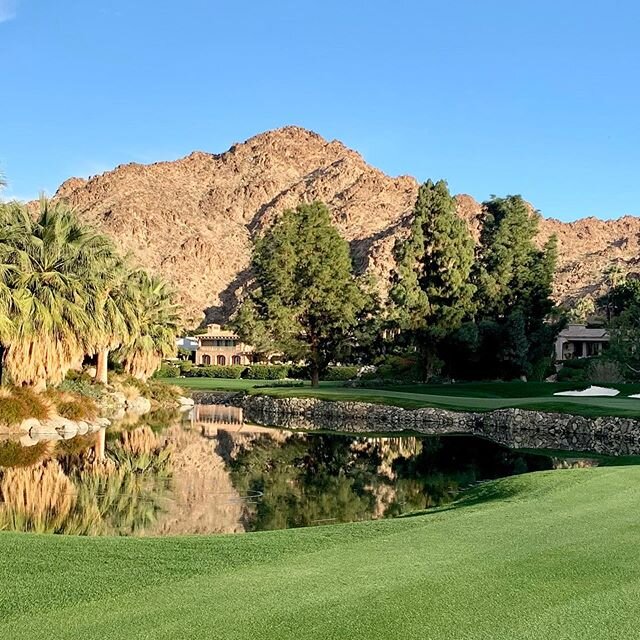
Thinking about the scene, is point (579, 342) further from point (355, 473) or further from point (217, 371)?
point (355, 473)

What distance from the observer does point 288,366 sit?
70.5 m

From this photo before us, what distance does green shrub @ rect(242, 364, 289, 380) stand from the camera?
69625 mm

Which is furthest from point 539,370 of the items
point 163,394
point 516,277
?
point 163,394

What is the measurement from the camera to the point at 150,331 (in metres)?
47.9

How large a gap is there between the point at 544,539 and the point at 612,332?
3989 cm

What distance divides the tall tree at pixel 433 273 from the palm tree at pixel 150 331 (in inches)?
572

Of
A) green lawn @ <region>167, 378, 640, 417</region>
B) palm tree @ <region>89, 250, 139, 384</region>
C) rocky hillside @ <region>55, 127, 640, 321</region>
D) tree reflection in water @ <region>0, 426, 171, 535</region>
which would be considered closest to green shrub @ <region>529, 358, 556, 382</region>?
green lawn @ <region>167, 378, 640, 417</region>

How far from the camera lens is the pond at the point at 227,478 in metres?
13.2

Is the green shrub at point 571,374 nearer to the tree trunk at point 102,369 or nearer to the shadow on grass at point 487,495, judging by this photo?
the tree trunk at point 102,369

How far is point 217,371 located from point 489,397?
43196mm

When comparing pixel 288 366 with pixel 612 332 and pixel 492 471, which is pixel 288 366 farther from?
pixel 492 471

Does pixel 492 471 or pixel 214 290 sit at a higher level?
pixel 214 290

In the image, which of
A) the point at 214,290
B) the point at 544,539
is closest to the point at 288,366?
the point at 544,539

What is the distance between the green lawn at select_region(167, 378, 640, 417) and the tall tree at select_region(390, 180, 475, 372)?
4.32 metres
